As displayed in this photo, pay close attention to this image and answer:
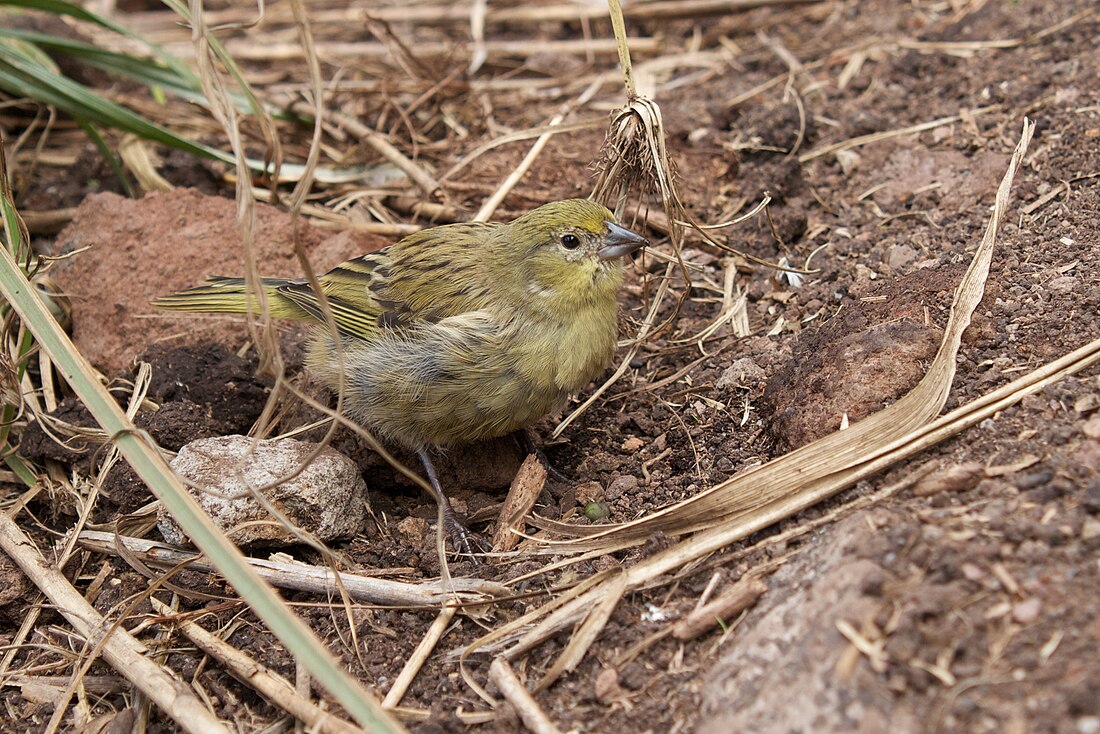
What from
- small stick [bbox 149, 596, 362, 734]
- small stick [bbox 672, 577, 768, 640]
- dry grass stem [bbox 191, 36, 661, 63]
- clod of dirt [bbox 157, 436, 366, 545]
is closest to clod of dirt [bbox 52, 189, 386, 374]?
clod of dirt [bbox 157, 436, 366, 545]

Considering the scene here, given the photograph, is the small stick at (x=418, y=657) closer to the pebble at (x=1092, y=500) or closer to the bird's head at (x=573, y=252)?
the bird's head at (x=573, y=252)

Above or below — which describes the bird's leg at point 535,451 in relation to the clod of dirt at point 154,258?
below

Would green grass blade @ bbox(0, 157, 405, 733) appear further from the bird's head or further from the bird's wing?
the bird's head

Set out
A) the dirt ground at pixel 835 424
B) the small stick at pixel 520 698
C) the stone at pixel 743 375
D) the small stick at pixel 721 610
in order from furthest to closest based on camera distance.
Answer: the stone at pixel 743 375 < the small stick at pixel 721 610 < the small stick at pixel 520 698 < the dirt ground at pixel 835 424

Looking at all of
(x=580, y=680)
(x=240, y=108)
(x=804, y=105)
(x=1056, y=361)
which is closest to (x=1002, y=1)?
(x=804, y=105)

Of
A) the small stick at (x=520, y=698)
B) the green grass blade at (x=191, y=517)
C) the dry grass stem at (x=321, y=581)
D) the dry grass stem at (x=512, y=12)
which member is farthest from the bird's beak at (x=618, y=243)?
the dry grass stem at (x=512, y=12)

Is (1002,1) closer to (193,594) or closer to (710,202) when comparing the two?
(710,202)
